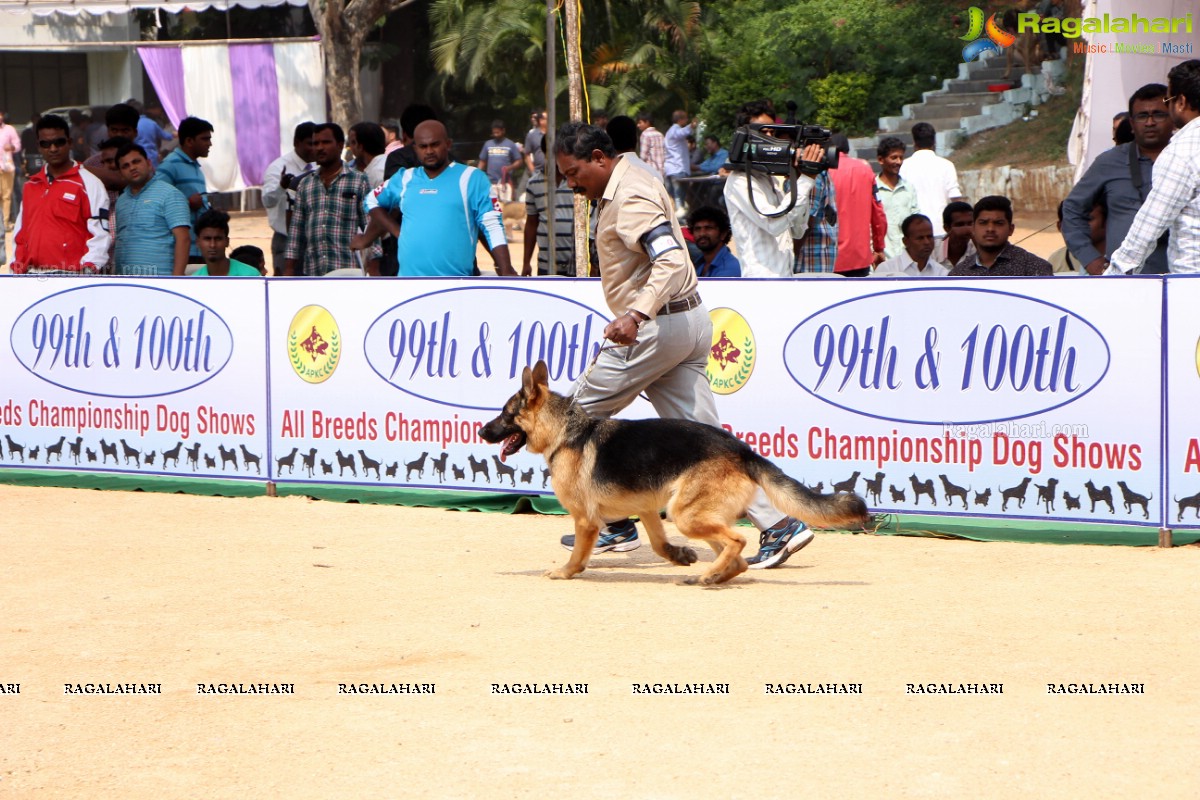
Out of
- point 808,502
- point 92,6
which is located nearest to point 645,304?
point 808,502

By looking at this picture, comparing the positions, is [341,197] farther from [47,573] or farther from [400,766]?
[400,766]

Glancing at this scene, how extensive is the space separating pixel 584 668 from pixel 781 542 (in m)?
1.85

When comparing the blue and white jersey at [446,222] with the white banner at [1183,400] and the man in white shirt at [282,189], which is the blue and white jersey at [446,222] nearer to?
the man in white shirt at [282,189]

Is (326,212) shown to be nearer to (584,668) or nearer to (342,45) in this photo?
(584,668)

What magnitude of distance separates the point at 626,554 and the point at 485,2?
100ft

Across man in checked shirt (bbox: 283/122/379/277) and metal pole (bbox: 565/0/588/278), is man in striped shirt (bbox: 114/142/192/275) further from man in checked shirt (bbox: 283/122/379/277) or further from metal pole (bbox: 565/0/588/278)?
metal pole (bbox: 565/0/588/278)

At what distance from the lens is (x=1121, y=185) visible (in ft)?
26.8

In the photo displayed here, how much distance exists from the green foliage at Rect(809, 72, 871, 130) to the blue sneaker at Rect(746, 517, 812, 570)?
2372cm

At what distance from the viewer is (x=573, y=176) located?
6.60 meters

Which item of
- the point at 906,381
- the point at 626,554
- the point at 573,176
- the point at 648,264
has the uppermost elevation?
the point at 573,176

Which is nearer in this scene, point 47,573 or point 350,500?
point 47,573

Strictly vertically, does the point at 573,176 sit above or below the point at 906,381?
above

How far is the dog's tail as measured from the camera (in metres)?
6.11

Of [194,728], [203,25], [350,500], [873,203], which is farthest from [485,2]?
[194,728]
